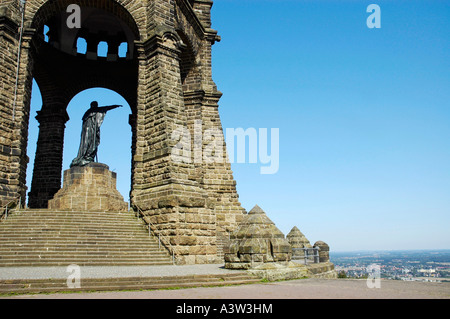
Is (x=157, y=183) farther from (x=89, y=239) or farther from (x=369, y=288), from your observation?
(x=369, y=288)

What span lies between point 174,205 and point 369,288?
778 cm

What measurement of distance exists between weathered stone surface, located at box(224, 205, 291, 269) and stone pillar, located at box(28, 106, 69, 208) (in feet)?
48.8

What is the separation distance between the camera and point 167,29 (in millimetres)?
15984

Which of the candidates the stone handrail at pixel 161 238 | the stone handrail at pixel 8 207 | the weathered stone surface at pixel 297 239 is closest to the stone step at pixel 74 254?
the stone handrail at pixel 161 238

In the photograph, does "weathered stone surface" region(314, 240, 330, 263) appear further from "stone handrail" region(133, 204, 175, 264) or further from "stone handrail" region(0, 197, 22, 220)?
"stone handrail" region(0, 197, 22, 220)

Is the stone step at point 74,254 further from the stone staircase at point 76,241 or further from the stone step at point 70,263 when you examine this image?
the stone step at point 70,263

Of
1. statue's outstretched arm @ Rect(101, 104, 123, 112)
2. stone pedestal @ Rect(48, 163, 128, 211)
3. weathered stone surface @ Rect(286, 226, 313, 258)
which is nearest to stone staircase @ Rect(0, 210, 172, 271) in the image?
stone pedestal @ Rect(48, 163, 128, 211)

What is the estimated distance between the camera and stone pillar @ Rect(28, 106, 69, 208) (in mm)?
21078

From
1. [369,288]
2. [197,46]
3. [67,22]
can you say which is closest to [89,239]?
[369,288]

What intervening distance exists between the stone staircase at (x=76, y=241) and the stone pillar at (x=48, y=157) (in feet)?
27.9

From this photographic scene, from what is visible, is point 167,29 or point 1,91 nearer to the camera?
point 1,91

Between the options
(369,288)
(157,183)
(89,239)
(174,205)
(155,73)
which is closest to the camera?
(369,288)

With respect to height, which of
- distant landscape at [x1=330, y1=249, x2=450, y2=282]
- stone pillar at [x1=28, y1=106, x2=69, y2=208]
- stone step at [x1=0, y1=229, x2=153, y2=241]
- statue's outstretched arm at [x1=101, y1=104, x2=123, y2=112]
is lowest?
distant landscape at [x1=330, y1=249, x2=450, y2=282]

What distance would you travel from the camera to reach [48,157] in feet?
70.8
